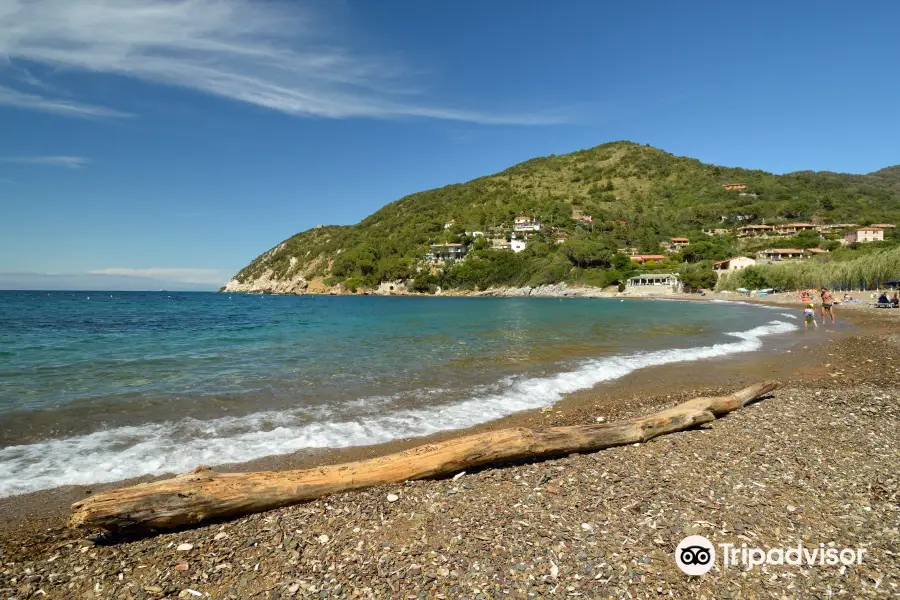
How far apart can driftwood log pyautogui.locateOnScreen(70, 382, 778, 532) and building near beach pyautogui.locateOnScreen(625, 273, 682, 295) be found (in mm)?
109568

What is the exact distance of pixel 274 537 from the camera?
4465mm

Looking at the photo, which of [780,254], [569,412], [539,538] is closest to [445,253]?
[780,254]

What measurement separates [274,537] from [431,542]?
1.54 metres

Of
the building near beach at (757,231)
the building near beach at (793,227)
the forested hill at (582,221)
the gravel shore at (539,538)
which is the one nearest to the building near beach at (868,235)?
the building near beach at (793,227)

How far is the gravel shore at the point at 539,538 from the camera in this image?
373 centimetres

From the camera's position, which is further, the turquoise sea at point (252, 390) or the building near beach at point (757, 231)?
the building near beach at point (757, 231)

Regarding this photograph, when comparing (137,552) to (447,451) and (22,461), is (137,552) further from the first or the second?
(22,461)

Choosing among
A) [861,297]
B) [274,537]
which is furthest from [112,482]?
[861,297]

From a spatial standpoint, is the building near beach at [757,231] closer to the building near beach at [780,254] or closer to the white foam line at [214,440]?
the building near beach at [780,254]

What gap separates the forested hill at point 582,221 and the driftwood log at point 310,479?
122m

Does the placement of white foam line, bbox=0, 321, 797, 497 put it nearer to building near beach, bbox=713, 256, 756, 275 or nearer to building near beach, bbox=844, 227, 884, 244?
building near beach, bbox=713, 256, 756, 275

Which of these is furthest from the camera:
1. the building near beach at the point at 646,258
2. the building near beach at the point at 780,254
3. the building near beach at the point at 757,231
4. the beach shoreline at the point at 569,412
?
the building near beach at the point at 757,231

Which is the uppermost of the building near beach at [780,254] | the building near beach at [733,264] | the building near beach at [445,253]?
the building near beach at [445,253]

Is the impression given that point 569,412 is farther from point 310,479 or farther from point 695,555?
point 310,479
